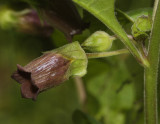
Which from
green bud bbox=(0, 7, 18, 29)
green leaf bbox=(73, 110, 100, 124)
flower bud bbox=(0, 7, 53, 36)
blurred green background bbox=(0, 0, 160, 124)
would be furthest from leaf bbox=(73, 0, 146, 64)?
green bud bbox=(0, 7, 18, 29)

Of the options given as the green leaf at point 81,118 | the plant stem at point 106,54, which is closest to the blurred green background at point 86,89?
the green leaf at point 81,118

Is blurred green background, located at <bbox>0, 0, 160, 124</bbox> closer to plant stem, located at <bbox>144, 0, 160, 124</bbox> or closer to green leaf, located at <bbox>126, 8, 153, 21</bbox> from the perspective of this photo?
green leaf, located at <bbox>126, 8, 153, 21</bbox>

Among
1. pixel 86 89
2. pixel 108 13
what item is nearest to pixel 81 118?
pixel 86 89

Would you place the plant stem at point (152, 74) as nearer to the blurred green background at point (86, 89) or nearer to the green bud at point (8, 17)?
the blurred green background at point (86, 89)

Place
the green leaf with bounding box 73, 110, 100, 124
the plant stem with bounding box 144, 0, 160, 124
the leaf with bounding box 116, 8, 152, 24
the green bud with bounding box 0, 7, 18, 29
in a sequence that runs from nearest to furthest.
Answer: the plant stem with bounding box 144, 0, 160, 124 < the leaf with bounding box 116, 8, 152, 24 < the green leaf with bounding box 73, 110, 100, 124 < the green bud with bounding box 0, 7, 18, 29

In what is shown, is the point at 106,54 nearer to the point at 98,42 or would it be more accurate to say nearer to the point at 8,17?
the point at 98,42

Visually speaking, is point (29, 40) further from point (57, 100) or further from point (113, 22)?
point (113, 22)
